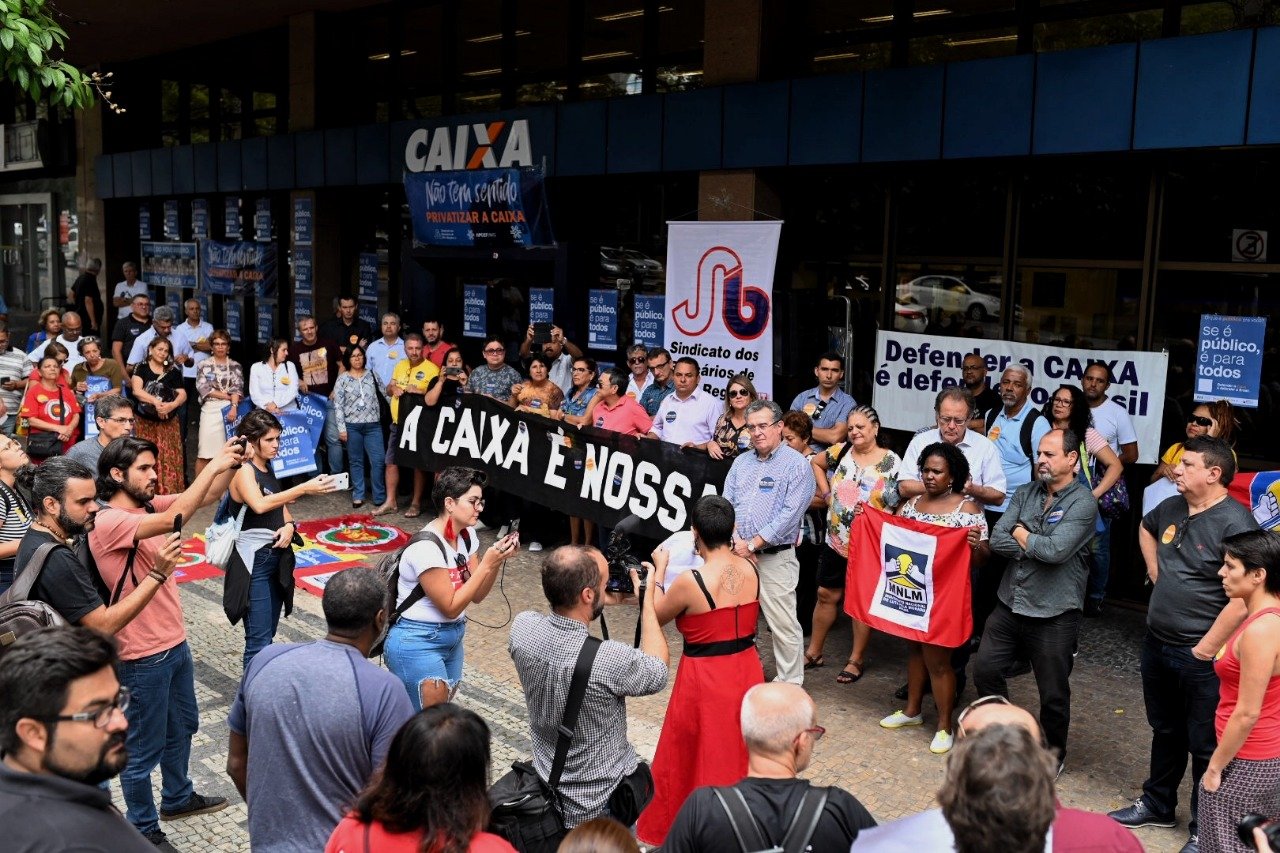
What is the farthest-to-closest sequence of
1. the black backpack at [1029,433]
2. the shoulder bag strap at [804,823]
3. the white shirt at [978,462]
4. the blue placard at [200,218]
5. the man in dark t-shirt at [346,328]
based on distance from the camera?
1. the blue placard at [200,218]
2. the man in dark t-shirt at [346,328]
3. the black backpack at [1029,433]
4. the white shirt at [978,462]
5. the shoulder bag strap at [804,823]

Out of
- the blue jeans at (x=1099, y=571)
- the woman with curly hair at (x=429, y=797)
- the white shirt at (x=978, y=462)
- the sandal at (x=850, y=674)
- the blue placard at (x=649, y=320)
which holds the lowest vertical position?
the sandal at (x=850, y=674)

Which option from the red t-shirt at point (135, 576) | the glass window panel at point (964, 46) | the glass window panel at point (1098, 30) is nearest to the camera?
the red t-shirt at point (135, 576)

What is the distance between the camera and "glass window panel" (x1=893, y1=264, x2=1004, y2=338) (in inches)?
396

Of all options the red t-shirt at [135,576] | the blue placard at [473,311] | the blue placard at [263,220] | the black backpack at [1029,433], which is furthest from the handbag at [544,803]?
the blue placard at [263,220]

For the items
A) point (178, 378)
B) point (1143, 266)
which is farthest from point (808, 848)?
point (178, 378)

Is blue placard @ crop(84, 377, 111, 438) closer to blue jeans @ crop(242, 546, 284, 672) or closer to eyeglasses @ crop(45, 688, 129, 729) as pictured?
blue jeans @ crop(242, 546, 284, 672)

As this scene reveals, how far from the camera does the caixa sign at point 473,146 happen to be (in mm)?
13266

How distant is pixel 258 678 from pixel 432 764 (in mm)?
1062

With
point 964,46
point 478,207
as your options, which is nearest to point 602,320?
point 478,207

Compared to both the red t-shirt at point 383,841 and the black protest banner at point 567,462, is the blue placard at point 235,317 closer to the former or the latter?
the black protest banner at point 567,462

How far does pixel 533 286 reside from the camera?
1414 centimetres

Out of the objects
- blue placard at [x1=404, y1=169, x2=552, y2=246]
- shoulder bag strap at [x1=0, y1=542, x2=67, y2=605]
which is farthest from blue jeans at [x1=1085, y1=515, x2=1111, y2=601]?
shoulder bag strap at [x1=0, y1=542, x2=67, y2=605]

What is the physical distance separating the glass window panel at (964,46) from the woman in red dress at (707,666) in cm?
606

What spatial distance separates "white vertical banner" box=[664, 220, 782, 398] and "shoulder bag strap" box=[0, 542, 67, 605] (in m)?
7.04
